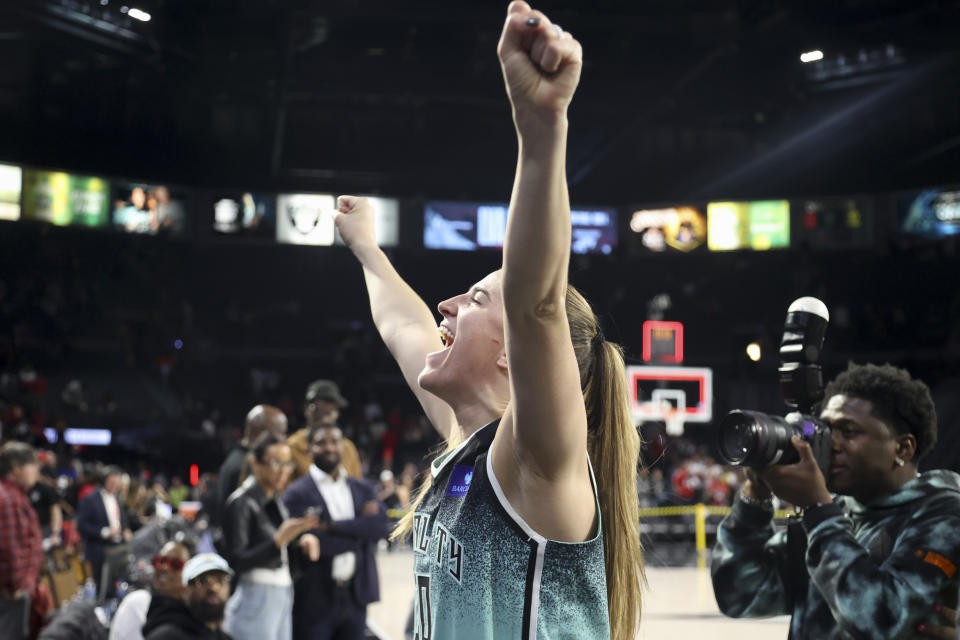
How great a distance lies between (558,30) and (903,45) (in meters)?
19.3

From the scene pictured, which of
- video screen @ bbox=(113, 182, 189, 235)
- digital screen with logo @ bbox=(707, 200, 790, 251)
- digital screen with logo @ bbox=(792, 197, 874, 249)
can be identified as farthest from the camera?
digital screen with logo @ bbox=(707, 200, 790, 251)

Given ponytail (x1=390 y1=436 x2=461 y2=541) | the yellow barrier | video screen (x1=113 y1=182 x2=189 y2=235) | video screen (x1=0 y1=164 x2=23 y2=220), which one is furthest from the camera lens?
video screen (x1=113 y1=182 x2=189 y2=235)

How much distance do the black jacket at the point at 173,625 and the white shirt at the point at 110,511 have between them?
5706 mm

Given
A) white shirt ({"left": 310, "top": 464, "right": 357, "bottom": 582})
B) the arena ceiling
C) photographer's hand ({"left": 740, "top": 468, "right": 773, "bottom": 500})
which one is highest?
the arena ceiling

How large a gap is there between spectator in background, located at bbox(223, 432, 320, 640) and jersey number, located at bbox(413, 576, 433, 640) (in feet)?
10.7

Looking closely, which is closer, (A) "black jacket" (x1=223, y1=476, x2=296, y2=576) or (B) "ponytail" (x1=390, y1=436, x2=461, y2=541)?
(B) "ponytail" (x1=390, y1=436, x2=461, y2=541)

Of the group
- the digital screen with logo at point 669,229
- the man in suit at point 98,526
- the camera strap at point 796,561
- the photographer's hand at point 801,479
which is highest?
the digital screen with logo at point 669,229

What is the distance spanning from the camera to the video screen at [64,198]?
22.3 metres

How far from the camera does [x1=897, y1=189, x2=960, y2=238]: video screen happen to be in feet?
74.6

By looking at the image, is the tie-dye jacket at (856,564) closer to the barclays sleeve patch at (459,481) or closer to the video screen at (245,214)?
the barclays sleeve patch at (459,481)

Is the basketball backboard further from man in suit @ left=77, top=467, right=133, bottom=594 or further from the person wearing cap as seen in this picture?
the person wearing cap

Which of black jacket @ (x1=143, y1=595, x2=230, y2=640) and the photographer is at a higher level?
the photographer

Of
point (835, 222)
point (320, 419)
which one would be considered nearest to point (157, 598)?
point (320, 419)

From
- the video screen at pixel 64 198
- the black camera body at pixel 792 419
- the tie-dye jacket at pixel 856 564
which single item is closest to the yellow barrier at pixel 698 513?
the tie-dye jacket at pixel 856 564
